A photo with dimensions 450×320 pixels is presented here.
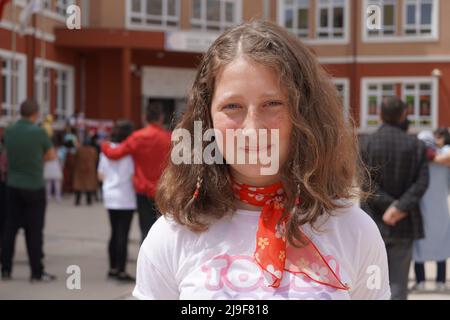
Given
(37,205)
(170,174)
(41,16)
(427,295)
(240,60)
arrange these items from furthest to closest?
(41,16) < (37,205) < (427,295) < (170,174) < (240,60)

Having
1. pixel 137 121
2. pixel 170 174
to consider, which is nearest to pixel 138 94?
pixel 137 121

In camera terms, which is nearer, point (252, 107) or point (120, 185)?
point (252, 107)

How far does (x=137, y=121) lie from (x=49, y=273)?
59.5ft

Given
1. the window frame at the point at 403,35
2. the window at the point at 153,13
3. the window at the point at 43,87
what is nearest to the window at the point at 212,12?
the window at the point at 153,13

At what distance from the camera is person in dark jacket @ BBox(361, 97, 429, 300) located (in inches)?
206

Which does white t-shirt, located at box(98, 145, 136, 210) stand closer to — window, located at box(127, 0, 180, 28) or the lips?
the lips

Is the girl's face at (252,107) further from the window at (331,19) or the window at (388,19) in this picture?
the window at (331,19)

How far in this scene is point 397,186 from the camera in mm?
5316

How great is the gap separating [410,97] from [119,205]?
20042mm

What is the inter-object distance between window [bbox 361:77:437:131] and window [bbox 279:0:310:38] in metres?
3.42

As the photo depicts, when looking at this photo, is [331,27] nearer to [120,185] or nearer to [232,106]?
[120,185]

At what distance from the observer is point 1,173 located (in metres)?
7.62

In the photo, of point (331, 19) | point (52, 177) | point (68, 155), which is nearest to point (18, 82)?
point (68, 155)
